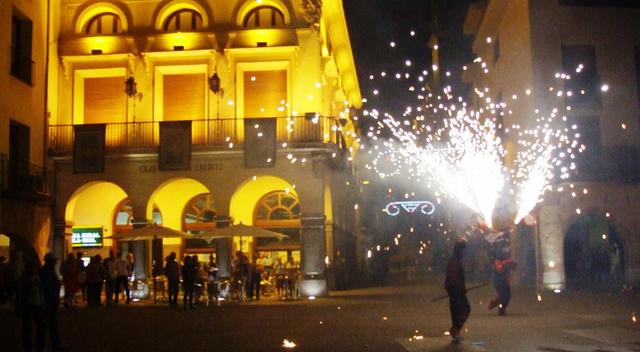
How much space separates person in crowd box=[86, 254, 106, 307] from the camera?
2573cm

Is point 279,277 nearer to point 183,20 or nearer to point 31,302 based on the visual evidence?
point 183,20

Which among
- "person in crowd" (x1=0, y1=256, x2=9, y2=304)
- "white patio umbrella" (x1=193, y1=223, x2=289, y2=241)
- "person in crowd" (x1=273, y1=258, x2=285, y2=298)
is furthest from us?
"person in crowd" (x1=273, y1=258, x2=285, y2=298)

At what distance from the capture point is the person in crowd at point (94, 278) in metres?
25.7

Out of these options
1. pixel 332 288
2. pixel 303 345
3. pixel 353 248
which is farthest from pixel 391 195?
pixel 303 345

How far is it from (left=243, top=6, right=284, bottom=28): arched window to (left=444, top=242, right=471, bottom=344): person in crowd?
17266mm

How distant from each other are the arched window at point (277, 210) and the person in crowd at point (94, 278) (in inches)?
345

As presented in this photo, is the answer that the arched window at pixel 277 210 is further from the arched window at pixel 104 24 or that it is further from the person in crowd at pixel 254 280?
the arched window at pixel 104 24

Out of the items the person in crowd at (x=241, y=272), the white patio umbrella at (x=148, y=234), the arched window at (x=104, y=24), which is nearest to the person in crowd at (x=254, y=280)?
the person in crowd at (x=241, y=272)

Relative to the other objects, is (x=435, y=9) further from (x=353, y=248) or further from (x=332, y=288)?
(x=332, y=288)

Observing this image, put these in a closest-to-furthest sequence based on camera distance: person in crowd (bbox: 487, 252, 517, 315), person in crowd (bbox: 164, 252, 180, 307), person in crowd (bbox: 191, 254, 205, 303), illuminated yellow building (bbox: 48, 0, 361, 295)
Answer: person in crowd (bbox: 487, 252, 517, 315)
person in crowd (bbox: 164, 252, 180, 307)
person in crowd (bbox: 191, 254, 205, 303)
illuminated yellow building (bbox: 48, 0, 361, 295)

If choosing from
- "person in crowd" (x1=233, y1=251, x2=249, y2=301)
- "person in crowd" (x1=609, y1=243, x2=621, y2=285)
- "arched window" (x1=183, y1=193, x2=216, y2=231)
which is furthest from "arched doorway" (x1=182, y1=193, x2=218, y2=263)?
"person in crowd" (x1=609, y1=243, x2=621, y2=285)

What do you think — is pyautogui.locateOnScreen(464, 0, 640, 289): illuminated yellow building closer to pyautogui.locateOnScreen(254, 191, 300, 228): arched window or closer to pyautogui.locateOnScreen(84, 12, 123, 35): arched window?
pyautogui.locateOnScreen(254, 191, 300, 228): arched window

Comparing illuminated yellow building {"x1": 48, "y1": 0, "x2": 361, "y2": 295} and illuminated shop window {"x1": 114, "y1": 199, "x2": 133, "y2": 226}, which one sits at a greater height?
illuminated yellow building {"x1": 48, "y1": 0, "x2": 361, "y2": 295}

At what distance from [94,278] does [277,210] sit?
9.58 meters
